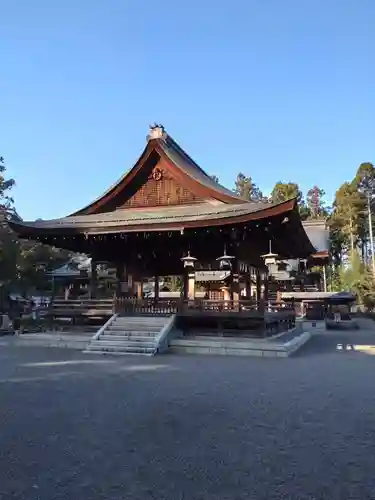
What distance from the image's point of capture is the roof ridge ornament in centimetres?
1847

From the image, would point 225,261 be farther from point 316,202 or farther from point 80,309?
point 316,202

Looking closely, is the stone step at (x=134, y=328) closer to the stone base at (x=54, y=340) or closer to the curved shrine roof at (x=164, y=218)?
the stone base at (x=54, y=340)

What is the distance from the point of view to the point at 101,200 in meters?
19.3

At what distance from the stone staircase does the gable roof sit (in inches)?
217

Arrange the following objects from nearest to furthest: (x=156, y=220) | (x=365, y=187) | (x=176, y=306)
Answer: (x=156, y=220) → (x=176, y=306) → (x=365, y=187)

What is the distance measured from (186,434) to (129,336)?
960 cm

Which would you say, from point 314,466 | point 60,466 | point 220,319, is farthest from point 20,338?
point 314,466

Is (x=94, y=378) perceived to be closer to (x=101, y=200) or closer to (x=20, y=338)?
(x=20, y=338)

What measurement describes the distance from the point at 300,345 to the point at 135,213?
861cm

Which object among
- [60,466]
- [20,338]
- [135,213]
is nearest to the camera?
[60,466]

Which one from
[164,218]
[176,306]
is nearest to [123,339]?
[176,306]

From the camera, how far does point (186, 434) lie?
5.49 meters

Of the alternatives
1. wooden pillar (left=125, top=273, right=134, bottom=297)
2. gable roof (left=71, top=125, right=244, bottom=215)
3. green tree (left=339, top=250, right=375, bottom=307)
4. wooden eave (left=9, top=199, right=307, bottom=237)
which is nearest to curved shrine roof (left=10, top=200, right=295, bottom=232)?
wooden eave (left=9, top=199, right=307, bottom=237)

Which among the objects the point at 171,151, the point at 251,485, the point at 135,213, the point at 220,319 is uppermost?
the point at 171,151
